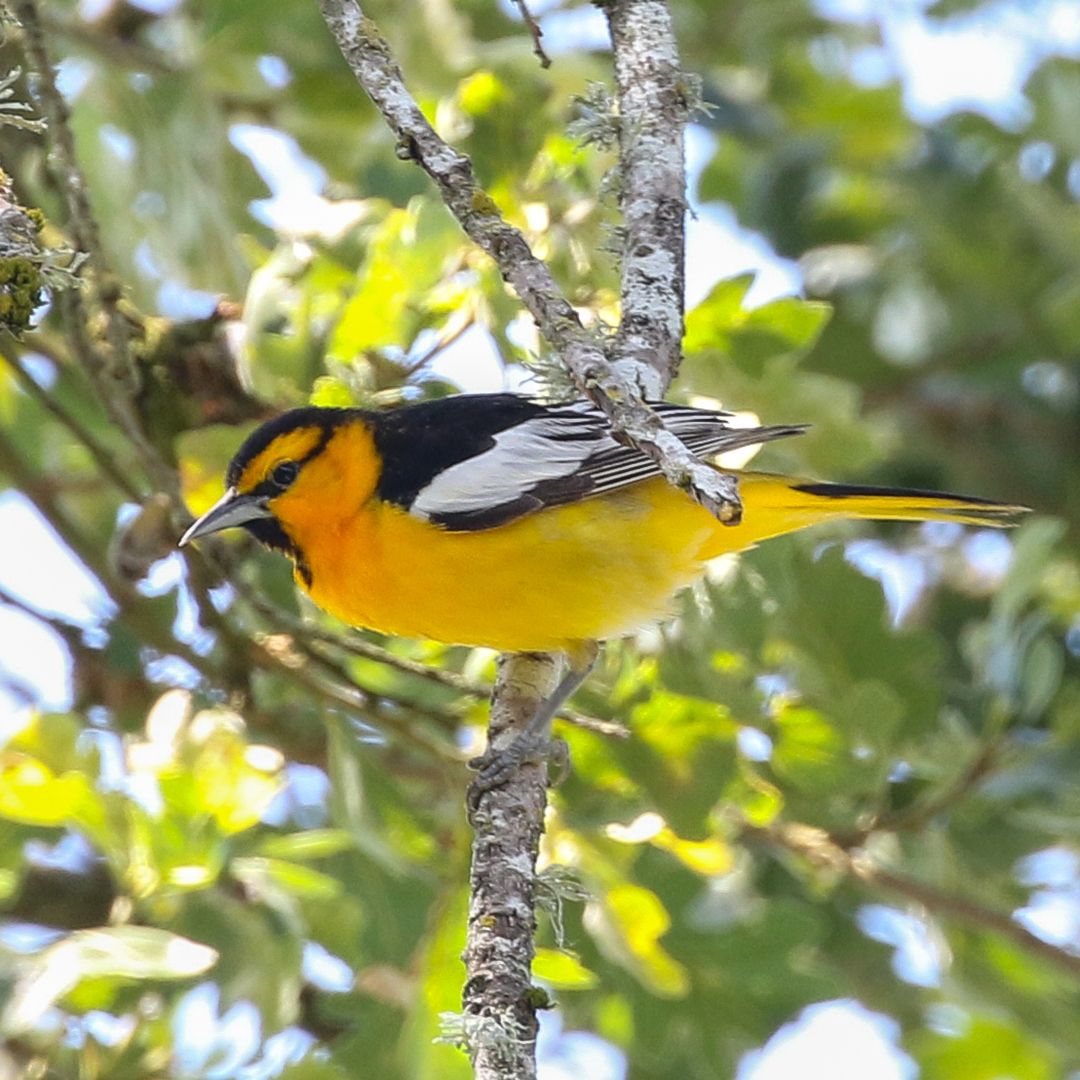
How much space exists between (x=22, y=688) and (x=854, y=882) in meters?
1.96

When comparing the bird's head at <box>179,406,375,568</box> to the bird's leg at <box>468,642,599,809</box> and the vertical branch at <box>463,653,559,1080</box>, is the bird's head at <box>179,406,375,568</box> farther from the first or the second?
the vertical branch at <box>463,653,559,1080</box>

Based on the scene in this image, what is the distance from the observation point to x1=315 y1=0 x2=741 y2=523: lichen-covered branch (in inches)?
77.4

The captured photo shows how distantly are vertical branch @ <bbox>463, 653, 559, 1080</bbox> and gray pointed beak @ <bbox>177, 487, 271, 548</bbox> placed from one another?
71cm

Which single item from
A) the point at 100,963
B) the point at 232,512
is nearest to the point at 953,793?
the point at 232,512

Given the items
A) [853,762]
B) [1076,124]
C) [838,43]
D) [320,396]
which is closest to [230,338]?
[320,396]

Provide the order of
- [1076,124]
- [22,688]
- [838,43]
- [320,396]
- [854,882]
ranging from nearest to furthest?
[320,396]
[854,882]
[22,688]
[1076,124]
[838,43]

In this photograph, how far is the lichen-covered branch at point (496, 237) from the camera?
6.45ft

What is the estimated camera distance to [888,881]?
11.5 ft

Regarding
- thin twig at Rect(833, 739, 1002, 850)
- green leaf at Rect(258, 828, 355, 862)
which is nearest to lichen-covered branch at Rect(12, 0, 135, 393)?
green leaf at Rect(258, 828, 355, 862)

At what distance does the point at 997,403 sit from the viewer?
5.16 m

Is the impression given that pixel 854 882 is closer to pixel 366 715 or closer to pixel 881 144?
pixel 366 715

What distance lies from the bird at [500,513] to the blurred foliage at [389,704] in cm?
9

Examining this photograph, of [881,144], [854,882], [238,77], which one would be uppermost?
[881,144]

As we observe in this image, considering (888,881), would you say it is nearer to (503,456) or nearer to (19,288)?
(503,456)
